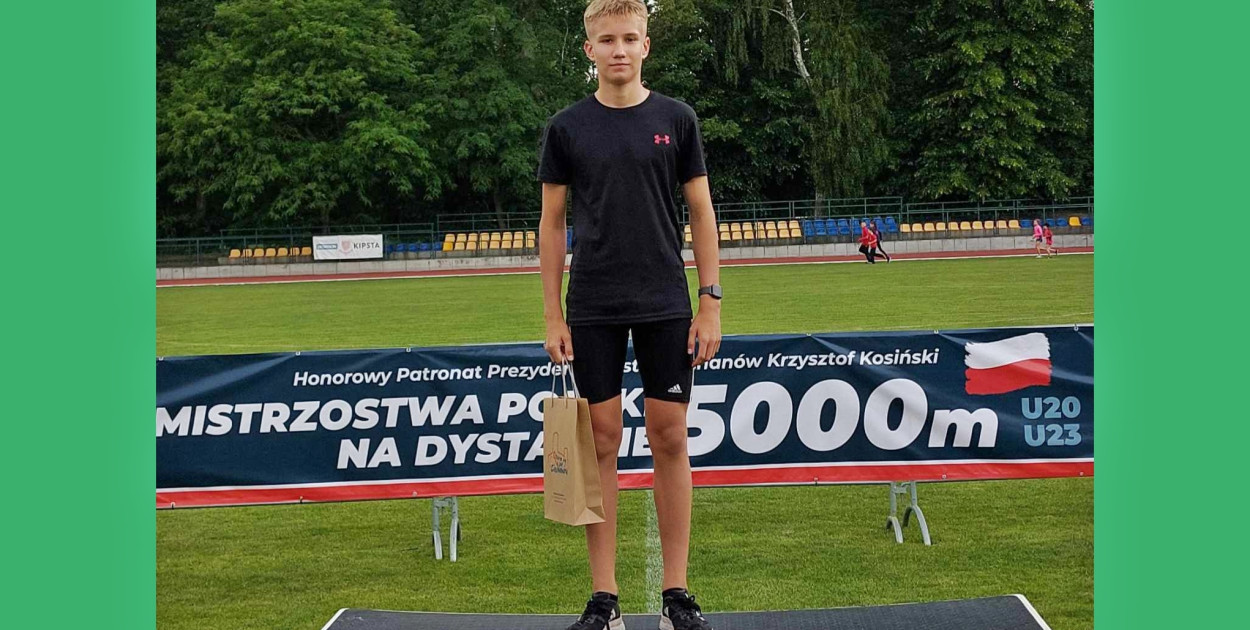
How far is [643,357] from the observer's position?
3.68m

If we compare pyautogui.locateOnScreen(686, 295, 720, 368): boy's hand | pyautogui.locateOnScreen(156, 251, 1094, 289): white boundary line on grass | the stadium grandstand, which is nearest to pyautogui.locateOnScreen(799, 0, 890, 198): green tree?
the stadium grandstand

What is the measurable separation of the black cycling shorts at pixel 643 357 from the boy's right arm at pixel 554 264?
6cm

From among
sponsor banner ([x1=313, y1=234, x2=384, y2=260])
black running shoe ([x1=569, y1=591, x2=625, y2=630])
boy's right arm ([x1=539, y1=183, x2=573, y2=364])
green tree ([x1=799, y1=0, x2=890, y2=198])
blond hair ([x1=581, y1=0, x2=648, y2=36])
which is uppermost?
green tree ([x1=799, y1=0, x2=890, y2=198])

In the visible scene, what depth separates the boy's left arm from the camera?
3590mm

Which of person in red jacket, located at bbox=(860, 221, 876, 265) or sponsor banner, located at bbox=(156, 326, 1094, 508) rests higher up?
person in red jacket, located at bbox=(860, 221, 876, 265)

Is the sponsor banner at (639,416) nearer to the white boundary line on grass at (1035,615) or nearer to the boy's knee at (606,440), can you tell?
the white boundary line on grass at (1035,615)

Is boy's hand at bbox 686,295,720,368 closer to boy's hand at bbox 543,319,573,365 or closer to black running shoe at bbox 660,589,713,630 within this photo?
boy's hand at bbox 543,319,573,365

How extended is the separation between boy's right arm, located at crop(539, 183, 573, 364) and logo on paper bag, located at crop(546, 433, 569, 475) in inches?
9.4

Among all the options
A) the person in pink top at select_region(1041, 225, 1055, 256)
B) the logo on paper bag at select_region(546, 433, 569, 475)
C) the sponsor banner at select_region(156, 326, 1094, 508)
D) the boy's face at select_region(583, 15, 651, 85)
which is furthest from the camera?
→ the person in pink top at select_region(1041, 225, 1055, 256)

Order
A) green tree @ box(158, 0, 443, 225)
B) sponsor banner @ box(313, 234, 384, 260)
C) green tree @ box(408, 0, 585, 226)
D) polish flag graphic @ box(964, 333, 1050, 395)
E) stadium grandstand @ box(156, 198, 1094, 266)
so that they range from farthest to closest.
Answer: sponsor banner @ box(313, 234, 384, 260), green tree @ box(158, 0, 443, 225), stadium grandstand @ box(156, 198, 1094, 266), green tree @ box(408, 0, 585, 226), polish flag graphic @ box(964, 333, 1050, 395)

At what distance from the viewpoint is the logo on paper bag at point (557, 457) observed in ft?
11.9

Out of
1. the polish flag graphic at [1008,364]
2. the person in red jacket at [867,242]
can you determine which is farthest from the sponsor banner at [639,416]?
the person in red jacket at [867,242]

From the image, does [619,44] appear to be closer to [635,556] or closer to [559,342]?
[559,342]

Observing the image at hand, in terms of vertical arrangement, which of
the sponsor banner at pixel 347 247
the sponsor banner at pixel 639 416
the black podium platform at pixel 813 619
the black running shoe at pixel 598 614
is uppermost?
the sponsor banner at pixel 347 247
